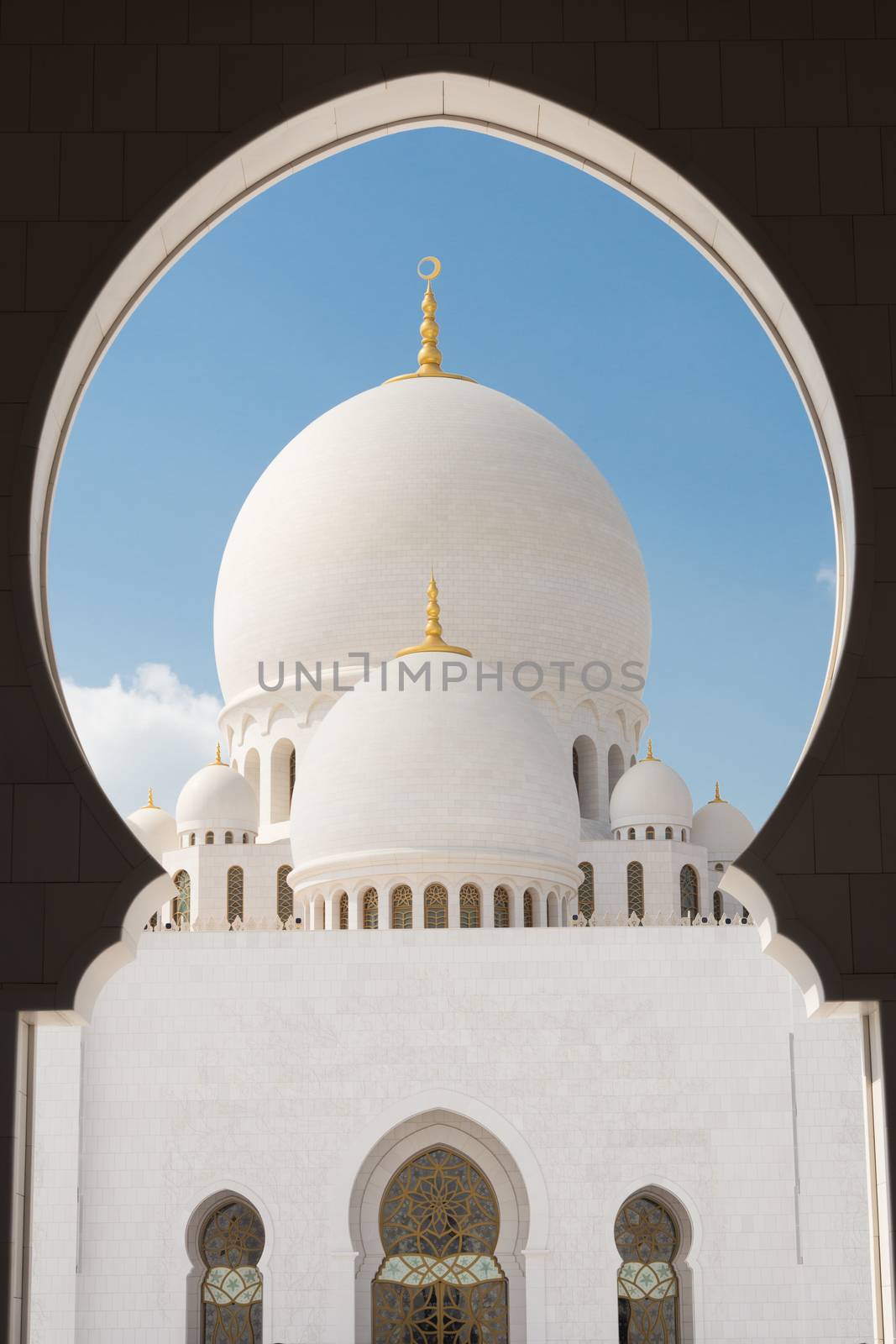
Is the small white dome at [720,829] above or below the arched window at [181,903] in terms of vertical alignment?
above

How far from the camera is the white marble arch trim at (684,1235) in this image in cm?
1526

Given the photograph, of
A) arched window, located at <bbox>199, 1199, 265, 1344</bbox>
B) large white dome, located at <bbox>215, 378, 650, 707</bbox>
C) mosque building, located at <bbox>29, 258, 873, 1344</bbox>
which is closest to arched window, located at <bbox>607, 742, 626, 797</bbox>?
large white dome, located at <bbox>215, 378, 650, 707</bbox>

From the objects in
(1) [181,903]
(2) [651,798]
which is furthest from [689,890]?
(1) [181,903]

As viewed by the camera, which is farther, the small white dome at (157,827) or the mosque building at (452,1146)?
the small white dome at (157,827)

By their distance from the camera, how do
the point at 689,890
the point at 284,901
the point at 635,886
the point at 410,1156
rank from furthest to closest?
the point at 689,890
the point at 635,886
the point at 284,901
the point at 410,1156

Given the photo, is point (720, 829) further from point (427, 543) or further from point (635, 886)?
point (427, 543)

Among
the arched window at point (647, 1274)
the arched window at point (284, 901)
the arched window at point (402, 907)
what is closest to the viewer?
the arched window at point (647, 1274)

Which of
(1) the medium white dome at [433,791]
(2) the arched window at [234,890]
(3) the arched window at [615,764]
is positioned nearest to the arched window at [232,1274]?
(1) the medium white dome at [433,791]

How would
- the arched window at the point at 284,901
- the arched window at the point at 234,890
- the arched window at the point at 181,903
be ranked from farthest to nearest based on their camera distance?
1. the arched window at the point at 181,903
2. the arched window at the point at 234,890
3. the arched window at the point at 284,901

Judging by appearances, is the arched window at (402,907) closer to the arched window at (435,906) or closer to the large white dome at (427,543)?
the arched window at (435,906)

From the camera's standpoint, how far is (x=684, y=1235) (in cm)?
1567

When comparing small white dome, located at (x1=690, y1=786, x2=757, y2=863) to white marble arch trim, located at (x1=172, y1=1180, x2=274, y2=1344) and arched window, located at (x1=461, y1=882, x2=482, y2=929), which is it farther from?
white marble arch trim, located at (x1=172, y1=1180, x2=274, y2=1344)

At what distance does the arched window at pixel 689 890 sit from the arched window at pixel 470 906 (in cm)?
555

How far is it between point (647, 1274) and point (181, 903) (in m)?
10.9
